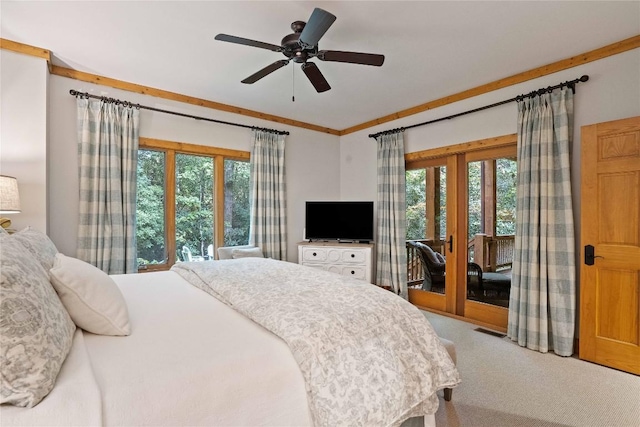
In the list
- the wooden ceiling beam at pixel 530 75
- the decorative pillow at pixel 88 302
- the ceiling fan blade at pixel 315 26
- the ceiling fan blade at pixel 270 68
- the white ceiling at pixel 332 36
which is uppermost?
the white ceiling at pixel 332 36

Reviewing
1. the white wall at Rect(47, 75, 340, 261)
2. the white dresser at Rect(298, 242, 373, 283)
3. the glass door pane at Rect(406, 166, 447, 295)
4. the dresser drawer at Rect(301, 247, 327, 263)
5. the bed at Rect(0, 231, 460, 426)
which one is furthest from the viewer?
the dresser drawer at Rect(301, 247, 327, 263)

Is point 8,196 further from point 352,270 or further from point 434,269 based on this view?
point 434,269

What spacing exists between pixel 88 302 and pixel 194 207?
9.60 ft

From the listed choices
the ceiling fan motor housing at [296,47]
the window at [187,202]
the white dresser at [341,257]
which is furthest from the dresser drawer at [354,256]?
the ceiling fan motor housing at [296,47]

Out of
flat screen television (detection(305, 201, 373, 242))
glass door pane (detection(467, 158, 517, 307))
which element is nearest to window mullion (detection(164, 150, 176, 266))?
flat screen television (detection(305, 201, 373, 242))

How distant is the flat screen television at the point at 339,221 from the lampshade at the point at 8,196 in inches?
126

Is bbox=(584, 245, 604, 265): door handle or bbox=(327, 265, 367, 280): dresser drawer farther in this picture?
bbox=(327, 265, 367, 280): dresser drawer

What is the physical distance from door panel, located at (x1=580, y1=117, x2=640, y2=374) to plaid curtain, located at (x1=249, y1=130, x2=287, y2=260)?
339cm

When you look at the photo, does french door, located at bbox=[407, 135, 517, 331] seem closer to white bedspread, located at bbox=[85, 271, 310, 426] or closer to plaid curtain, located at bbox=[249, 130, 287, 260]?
plaid curtain, located at bbox=[249, 130, 287, 260]

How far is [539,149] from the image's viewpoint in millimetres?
3051

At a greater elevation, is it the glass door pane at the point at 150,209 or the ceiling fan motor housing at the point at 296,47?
the ceiling fan motor housing at the point at 296,47

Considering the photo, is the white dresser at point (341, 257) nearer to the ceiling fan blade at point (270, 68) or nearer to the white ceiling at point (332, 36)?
the white ceiling at point (332, 36)

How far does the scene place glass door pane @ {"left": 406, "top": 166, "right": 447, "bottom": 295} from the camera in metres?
4.20

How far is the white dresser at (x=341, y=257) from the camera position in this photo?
14.2ft
